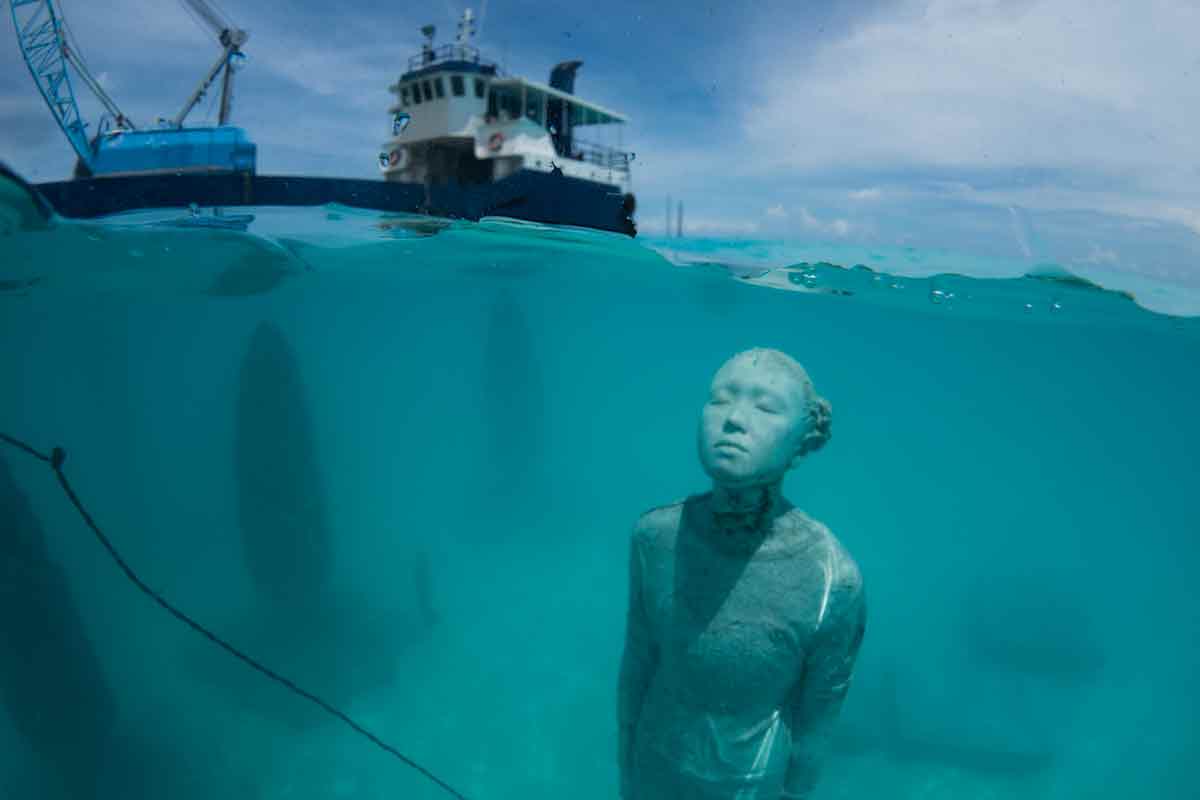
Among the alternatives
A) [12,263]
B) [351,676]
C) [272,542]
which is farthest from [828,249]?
[12,263]

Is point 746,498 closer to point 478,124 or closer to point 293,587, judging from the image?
point 293,587

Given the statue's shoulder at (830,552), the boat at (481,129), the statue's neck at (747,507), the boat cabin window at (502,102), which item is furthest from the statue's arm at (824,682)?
the boat cabin window at (502,102)

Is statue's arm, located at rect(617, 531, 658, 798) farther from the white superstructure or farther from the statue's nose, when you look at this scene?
the white superstructure

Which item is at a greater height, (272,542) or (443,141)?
(443,141)

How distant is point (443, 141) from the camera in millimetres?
14188

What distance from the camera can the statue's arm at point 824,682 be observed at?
2.63 metres

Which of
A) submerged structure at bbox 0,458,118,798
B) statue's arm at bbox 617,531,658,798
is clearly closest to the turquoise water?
submerged structure at bbox 0,458,118,798

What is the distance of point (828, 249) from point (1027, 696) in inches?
284

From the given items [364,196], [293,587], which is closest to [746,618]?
[364,196]

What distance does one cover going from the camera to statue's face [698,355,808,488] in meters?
2.37

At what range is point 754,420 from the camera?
2377 millimetres

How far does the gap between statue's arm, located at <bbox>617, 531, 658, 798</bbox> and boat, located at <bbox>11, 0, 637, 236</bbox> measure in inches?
212

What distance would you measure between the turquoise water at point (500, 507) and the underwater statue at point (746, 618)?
5063 millimetres

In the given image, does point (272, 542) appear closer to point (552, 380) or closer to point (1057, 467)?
point (552, 380)
